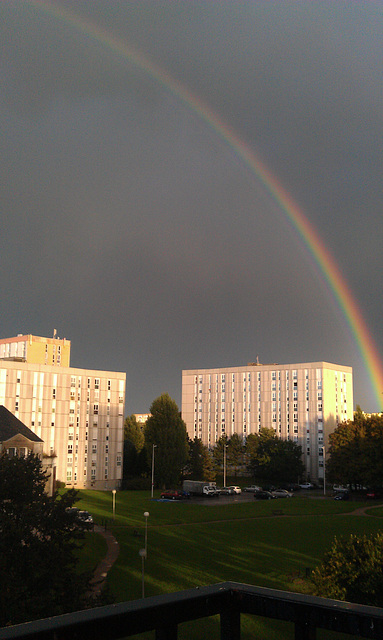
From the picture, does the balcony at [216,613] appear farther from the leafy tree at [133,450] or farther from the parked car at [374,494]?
the leafy tree at [133,450]

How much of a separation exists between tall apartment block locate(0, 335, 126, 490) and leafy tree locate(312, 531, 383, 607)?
266ft

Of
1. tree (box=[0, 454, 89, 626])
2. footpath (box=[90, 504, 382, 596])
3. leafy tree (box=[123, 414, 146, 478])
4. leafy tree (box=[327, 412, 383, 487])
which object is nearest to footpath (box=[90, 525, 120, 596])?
footpath (box=[90, 504, 382, 596])

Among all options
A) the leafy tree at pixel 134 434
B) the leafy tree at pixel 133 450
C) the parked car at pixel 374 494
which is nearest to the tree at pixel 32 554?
the parked car at pixel 374 494

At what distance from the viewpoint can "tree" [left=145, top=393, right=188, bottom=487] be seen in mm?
105438

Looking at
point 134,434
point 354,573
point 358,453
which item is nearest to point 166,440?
point 134,434

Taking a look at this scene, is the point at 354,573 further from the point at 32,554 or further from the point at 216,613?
the point at 216,613

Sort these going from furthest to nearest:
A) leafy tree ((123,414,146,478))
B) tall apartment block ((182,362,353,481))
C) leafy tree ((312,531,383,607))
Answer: tall apartment block ((182,362,353,481)) < leafy tree ((123,414,146,478)) < leafy tree ((312,531,383,607))

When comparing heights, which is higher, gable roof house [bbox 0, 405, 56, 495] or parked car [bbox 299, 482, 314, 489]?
gable roof house [bbox 0, 405, 56, 495]

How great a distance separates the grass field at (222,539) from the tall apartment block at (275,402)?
49.1m

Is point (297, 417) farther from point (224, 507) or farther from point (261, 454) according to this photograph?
point (224, 507)

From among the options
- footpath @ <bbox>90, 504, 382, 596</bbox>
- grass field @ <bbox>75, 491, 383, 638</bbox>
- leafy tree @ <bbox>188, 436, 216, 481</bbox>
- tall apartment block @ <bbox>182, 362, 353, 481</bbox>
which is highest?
tall apartment block @ <bbox>182, 362, 353, 481</bbox>

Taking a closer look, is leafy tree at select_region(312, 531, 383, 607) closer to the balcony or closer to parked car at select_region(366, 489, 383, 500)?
the balcony

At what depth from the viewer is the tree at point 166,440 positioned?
105 meters

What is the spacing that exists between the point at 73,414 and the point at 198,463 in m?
28.5
